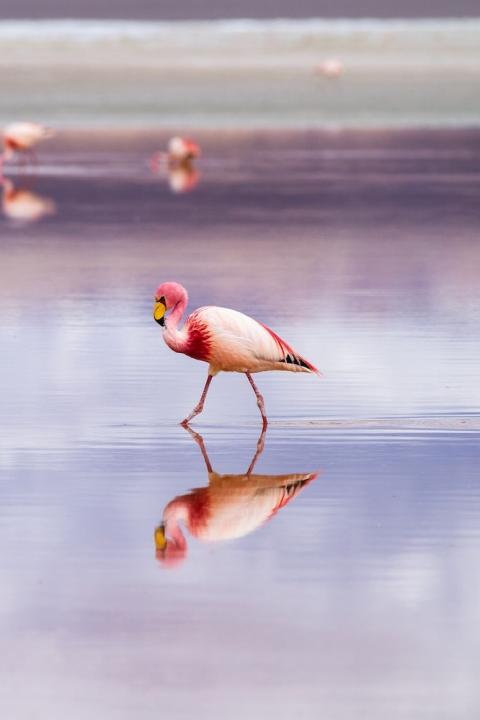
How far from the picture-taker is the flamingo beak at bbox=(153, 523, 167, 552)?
7.44 m

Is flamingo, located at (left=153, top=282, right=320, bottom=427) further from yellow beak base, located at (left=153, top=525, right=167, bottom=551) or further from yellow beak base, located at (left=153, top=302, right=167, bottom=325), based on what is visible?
yellow beak base, located at (left=153, top=525, right=167, bottom=551)

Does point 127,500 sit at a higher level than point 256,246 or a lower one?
lower

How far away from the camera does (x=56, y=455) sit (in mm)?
9141

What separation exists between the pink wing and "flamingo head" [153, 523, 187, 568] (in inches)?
88.1

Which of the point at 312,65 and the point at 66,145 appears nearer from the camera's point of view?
the point at 66,145

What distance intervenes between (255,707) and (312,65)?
61.3m

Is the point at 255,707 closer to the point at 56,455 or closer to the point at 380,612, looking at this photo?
the point at 380,612

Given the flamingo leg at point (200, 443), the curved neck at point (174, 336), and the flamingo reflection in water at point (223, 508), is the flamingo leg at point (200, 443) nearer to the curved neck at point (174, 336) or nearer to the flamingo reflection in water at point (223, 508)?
the flamingo reflection in water at point (223, 508)

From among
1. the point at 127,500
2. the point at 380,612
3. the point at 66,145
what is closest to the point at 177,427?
the point at 127,500

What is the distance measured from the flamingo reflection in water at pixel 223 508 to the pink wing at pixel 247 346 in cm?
98

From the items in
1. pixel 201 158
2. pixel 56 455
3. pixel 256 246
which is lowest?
pixel 56 455

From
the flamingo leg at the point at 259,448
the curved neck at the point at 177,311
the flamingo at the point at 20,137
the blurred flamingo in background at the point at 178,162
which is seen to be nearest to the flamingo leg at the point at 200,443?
the flamingo leg at the point at 259,448

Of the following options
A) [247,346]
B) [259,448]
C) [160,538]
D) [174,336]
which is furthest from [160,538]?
[174,336]

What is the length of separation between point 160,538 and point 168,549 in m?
0.17
